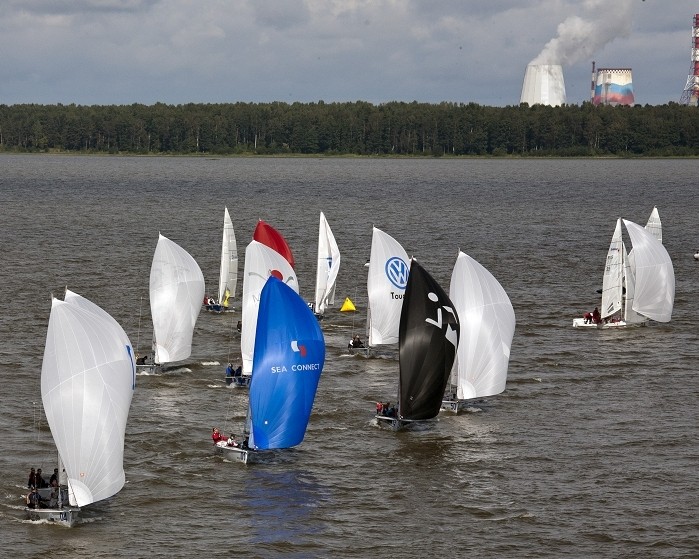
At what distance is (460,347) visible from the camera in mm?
49156

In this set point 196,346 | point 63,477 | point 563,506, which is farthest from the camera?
point 196,346

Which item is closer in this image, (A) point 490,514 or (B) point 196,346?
(A) point 490,514

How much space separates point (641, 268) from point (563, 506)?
3167 cm

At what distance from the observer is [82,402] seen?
35.8m

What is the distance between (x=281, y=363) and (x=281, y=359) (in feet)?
0.44

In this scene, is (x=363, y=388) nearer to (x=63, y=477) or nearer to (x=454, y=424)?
(x=454, y=424)

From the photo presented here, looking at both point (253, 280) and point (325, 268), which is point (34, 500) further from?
point (325, 268)

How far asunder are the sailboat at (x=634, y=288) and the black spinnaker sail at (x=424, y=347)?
23.5 m

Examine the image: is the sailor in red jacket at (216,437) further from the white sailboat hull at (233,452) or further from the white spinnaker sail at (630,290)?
the white spinnaker sail at (630,290)

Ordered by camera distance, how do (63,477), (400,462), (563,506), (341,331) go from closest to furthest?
(63,477)
(563,506)
(400,462)
(341,331)

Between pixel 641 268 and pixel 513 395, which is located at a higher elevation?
pixel 641 268

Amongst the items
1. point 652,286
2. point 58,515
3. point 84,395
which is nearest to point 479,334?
point 84,395

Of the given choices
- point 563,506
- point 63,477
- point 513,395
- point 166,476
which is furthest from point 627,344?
point 63,477

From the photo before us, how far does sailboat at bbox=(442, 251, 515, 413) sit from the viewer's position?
1935 inches
